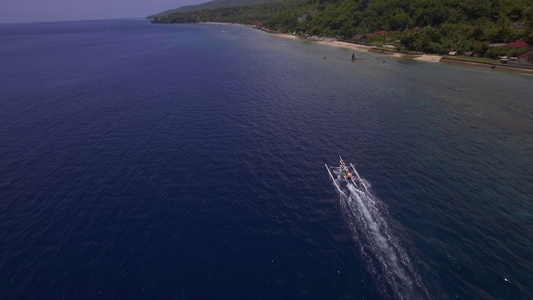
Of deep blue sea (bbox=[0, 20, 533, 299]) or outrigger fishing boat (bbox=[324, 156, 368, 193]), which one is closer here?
deep blue sea (bbox=[0, 20, 533, 299])

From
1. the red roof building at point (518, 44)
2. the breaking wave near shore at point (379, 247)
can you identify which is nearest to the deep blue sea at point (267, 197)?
the breaking wave near shore at point (379, 247)

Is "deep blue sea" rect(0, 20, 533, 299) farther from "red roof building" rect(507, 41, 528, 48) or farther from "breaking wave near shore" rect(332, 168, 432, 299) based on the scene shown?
"red roof building" rect(507, 41, 528, 48)

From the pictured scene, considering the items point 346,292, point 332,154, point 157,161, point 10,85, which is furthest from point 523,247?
point 10,85

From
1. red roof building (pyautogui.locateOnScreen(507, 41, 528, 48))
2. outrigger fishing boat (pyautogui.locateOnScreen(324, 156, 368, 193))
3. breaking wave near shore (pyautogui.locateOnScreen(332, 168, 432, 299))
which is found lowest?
breaking wave near shore (pyautogui.locateOnScreen(332, 168, 432, 299))

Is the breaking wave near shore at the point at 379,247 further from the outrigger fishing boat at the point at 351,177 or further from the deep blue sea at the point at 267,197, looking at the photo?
the outrigger fishing boat at the point at 351,177

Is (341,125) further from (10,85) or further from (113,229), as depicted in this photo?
(10,85)

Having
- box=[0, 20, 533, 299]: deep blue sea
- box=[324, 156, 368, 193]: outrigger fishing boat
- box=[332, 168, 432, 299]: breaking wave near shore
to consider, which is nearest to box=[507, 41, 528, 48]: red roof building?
box=[0, 20, 533, 299]: deep blue sea

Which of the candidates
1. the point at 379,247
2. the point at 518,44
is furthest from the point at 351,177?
the point at 518,44

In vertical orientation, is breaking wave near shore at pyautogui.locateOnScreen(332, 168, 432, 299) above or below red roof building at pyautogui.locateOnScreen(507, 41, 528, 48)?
below
